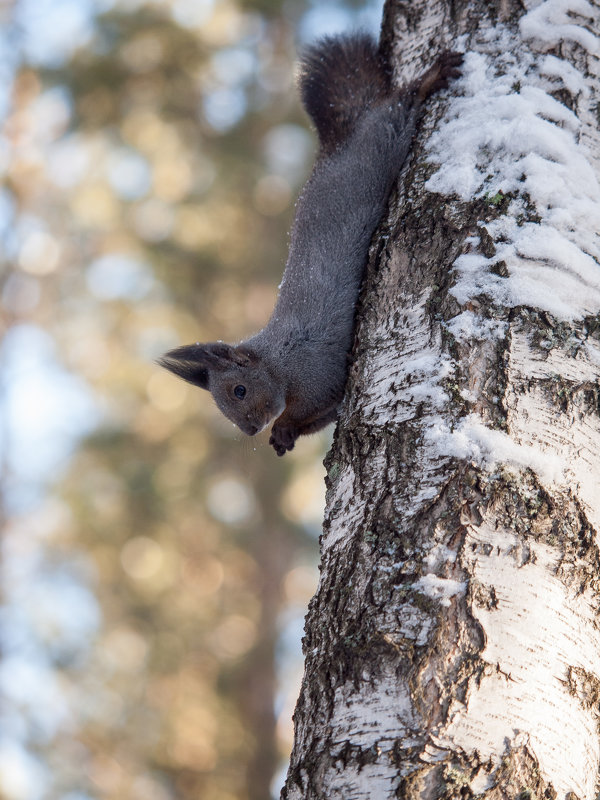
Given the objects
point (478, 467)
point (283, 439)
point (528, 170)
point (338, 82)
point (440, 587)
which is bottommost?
point (440, 587)

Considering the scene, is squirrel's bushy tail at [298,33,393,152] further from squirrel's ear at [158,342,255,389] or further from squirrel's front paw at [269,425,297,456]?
squirrel's front paw at [269,425,297,456]

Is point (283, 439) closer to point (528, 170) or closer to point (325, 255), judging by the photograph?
point (325, 255)

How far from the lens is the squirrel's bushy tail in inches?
119

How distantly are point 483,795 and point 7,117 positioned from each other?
9800 millimetres

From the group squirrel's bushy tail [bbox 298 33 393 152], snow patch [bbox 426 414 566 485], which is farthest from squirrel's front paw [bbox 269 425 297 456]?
snow patch [bbox 426 414 566 485]

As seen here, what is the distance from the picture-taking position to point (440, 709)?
137 centimetres

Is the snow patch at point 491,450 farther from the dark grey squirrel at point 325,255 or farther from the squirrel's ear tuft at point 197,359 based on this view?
the squirrel's ear tuft at point 197,359

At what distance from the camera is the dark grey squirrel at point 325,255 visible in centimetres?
270

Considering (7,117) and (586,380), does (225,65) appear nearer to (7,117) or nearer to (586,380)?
(7,117)

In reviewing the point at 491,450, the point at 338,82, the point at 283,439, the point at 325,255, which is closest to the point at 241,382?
the point at 283,439

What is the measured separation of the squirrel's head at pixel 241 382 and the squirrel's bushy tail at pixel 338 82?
83cm

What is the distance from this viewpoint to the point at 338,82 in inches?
123

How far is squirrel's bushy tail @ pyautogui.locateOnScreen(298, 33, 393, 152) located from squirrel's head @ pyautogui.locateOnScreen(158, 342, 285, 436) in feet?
2.72

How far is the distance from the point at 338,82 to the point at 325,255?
2.52 feet
